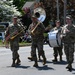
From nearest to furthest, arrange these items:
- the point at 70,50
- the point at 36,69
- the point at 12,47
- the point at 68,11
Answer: the point at 70,50, the point at 36,69, the point at 12,47, the point at 68,11

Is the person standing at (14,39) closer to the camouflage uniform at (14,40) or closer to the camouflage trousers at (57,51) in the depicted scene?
the camouflage uniform at (14,40)

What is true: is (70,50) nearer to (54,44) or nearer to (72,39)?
(72,39)

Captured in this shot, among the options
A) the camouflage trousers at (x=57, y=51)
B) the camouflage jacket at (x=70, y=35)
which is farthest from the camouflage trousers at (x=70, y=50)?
the camouflage trousers at (x=57, y=51)

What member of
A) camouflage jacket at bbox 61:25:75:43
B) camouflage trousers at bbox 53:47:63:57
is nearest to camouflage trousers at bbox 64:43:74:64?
camouflage jacket at bbox 61:25:75:43

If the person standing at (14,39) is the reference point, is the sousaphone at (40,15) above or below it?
above

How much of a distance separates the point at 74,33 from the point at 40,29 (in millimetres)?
1608

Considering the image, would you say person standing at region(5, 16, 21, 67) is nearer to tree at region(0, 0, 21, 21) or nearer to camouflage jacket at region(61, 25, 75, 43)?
camouflage jacket at region(61, 25, 75, 43)

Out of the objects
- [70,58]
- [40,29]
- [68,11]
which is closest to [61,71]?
[70,58]

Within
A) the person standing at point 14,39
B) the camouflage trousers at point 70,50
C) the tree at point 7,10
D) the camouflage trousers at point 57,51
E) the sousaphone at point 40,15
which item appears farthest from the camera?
the tree at point 7,10

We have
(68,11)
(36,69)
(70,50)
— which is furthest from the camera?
(68,11)

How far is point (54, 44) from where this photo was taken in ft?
49.1

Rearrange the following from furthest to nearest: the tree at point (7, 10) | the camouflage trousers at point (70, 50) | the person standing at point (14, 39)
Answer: the tree at point (7, 10) → the person standing at point (14, 39) → the camouflage trousers at point (70, 50)

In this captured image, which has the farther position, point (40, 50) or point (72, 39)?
point (40, 50)

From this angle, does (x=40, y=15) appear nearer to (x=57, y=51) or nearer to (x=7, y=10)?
(x=57, y=51)
